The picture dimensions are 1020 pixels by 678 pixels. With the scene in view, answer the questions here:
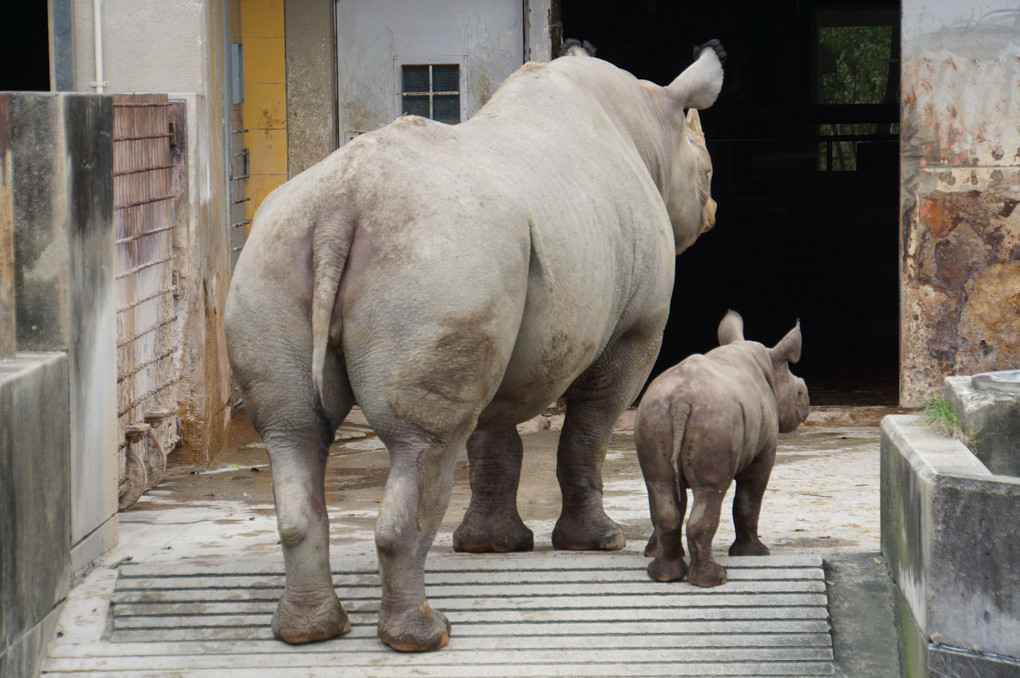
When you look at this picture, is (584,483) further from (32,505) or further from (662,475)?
(32,505)

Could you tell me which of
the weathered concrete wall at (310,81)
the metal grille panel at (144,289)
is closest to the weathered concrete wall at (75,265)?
the metal grille panel at (144,289)

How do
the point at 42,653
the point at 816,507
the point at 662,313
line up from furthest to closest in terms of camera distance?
the point at 816,507 → the point at 662,313 → the point at 42,653

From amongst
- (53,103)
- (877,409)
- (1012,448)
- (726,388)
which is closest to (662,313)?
(726,388)

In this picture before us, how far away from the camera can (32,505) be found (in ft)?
17.6

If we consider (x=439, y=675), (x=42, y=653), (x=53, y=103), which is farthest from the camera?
(x=53, y=103)

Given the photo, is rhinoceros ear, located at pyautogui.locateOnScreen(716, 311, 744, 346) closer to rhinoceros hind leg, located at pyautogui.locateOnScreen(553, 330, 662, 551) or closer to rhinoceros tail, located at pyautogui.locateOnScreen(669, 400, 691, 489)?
rhinoceros hind leg, located at pyautogui.locateOnScreen(553, 330, 662, 551)

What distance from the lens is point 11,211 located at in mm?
5730

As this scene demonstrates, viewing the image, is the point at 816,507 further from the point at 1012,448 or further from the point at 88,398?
the point at 88,398

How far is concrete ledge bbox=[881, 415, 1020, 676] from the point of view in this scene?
183 inches

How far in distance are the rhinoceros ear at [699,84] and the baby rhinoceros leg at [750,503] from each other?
2000 millimetres

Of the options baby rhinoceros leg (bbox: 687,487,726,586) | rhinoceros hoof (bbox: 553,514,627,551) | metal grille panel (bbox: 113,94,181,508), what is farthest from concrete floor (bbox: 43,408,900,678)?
baby rhinoceros leg (bbox: 687,487,726,586)

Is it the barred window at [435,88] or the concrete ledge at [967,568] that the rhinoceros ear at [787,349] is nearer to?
the concrete ledge at [967,568]

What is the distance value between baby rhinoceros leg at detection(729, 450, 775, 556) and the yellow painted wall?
5.16 m

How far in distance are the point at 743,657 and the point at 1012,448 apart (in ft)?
4.24
